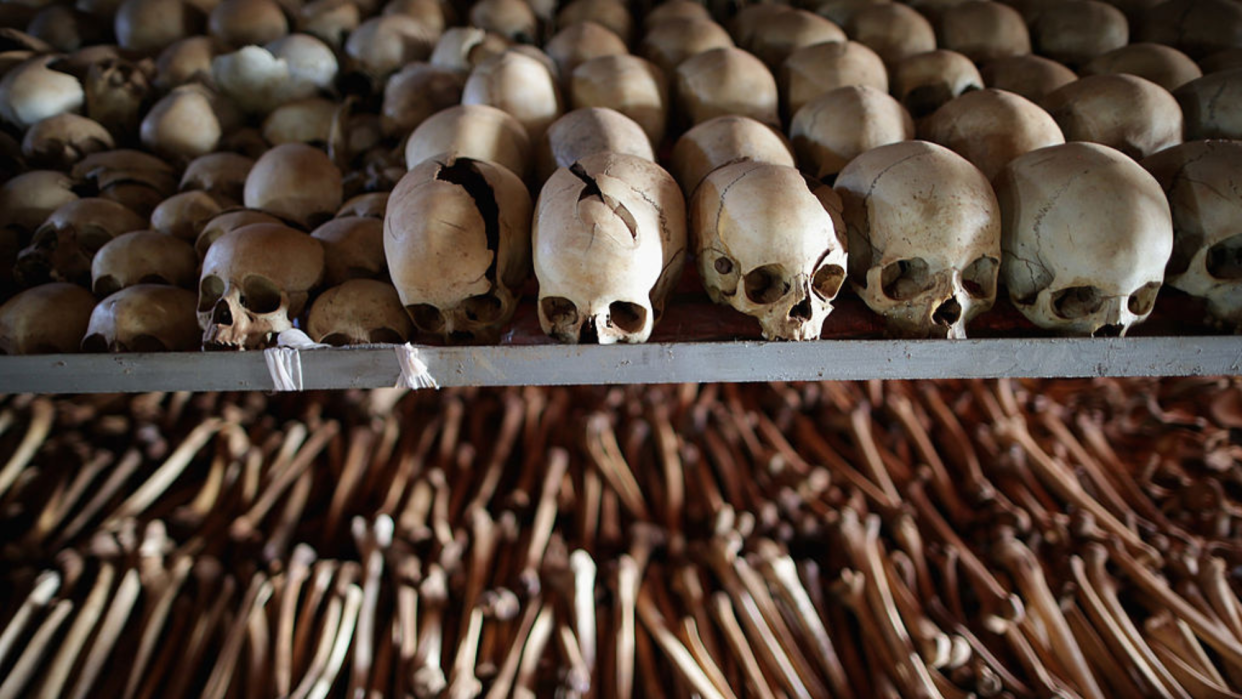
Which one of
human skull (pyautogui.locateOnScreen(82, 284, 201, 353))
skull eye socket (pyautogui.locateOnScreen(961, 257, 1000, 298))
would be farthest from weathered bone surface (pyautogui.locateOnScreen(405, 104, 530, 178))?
skull eye socket (pyautogui.locateOnScreen(961, 257, 1000, 298))

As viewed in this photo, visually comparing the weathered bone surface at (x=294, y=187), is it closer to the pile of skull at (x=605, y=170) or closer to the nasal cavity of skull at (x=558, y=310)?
the pile of skull at (x=605, y=170)

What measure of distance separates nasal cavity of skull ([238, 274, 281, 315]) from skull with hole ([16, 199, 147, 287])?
391 mm

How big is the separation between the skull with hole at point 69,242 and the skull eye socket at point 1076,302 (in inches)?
52.2

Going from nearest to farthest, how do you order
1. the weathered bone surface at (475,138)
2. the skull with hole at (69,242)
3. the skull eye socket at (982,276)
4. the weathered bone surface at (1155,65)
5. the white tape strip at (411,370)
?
the white tape strip at (411,370) → the skull eye socket at (982,276) → the weathered bone surface at (475,138) → the skull with hole at (69,242) → the weathered bone surface at (1155,65)

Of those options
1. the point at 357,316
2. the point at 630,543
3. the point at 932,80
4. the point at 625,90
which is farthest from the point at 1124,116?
the point at 357,316

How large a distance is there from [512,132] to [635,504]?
0.64m

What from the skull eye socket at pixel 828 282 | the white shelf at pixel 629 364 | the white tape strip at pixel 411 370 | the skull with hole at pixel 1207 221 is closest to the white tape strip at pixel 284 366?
the white shelf at pixel 629 364

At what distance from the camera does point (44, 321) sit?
2.89ft

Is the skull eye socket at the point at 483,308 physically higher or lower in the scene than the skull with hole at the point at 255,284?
lower

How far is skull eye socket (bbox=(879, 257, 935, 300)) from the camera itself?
83 centimetres

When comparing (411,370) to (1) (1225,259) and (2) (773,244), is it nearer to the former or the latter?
(2) (773,244)

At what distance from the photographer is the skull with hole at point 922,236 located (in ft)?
2.59

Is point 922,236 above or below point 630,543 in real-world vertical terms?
above

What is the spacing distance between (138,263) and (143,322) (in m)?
0.17
